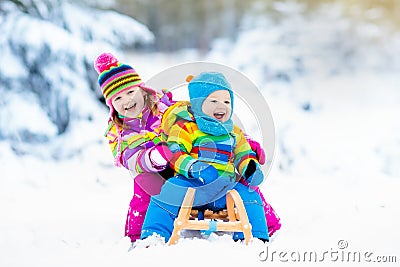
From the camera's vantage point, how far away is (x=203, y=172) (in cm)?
148

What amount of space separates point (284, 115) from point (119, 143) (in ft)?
6.82

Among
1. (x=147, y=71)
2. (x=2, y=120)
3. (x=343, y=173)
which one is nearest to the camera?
(x=343, y=173)

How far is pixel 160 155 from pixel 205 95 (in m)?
0.24

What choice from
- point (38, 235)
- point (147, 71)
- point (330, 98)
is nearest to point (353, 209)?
point (38, 235)

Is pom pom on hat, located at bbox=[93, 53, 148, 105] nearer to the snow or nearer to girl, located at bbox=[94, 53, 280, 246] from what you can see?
girl, located at bbox=[94, 53, 280, 246]

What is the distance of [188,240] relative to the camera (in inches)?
57.9

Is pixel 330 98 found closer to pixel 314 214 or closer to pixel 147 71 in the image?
pixel 147 71

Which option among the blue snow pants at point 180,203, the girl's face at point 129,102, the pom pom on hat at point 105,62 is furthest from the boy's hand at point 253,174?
the pom pom on hat at point 105,62

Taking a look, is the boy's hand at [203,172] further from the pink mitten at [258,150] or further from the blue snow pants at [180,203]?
the pink mitten at [258,150]

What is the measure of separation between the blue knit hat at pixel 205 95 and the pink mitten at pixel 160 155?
0.13 metres

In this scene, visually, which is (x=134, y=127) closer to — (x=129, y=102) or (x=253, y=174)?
(x=129, y=102)

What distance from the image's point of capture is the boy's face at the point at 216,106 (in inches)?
60.6

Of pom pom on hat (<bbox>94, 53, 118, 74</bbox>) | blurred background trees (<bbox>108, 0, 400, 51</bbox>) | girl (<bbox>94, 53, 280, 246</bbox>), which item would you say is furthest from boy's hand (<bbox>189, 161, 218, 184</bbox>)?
blurred background trees (<bbox>108, 0, 400, 51</bbox>)

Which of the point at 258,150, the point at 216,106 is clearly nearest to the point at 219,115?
the point at 216,106
